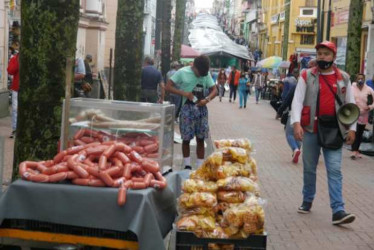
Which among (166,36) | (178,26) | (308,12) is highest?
(308,12)

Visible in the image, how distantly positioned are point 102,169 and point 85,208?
0.36 meters

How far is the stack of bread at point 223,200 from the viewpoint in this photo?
575cm

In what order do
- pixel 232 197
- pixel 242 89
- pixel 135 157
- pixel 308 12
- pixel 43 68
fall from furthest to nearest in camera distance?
pixel 308 12
pixel 242 89
pixel 43 68
pixel 232 197
pixel 135 157

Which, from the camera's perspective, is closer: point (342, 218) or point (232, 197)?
point (232, 197)

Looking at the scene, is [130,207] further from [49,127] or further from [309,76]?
[309,76]

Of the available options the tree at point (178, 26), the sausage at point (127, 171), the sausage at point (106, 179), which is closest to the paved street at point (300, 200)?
the sausage at point (127, 171)

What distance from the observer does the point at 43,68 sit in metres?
7.14

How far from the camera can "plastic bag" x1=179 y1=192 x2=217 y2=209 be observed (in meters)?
5.98

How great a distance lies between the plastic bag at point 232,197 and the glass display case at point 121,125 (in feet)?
2.30

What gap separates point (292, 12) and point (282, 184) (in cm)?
4684

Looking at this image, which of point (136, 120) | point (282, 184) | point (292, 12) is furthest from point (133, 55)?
point (292, 12)

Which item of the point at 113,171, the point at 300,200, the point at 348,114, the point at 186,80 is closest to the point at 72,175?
the point at 113,171

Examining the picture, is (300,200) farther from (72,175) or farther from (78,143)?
(72,175)

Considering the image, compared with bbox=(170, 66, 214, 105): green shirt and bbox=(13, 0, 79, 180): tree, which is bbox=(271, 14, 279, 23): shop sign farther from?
bbox=(13, 0, 79, 180): tree
